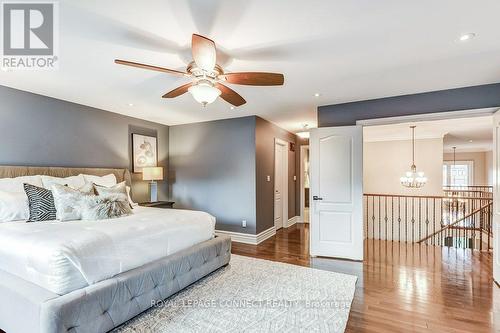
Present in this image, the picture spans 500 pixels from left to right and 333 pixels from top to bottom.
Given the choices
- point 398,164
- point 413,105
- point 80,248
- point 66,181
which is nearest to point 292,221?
point 398,164

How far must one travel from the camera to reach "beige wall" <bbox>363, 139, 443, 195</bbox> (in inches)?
260

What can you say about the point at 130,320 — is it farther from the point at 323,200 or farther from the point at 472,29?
the point at 472,29

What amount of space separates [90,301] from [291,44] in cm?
256

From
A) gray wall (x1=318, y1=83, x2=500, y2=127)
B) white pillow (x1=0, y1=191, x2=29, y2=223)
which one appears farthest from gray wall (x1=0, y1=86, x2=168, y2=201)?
gray wall (x1=318, y1=83, x2=500, y2=127)

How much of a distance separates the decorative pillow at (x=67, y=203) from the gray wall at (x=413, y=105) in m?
3.52

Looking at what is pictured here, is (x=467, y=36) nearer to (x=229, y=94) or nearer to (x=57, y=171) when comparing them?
(x=229, y=94)

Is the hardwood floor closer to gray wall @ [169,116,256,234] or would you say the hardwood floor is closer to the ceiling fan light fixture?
gray wall @ [169,116,256,234]

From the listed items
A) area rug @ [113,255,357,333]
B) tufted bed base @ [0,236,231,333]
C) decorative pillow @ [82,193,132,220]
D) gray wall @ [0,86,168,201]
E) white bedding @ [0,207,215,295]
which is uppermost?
gray wall @ [0,86,168,201]

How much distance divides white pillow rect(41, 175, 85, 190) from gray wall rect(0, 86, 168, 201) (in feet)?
1.72

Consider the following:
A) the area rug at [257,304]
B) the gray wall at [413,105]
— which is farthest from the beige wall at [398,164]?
the area rug at [257,304]

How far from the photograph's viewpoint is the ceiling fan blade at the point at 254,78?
2111 millimetres

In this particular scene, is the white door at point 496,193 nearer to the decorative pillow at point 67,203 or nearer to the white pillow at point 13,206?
the decorative pillow at point 67,203

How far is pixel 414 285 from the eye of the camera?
9.46 ft

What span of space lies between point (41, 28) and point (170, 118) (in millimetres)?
3034
